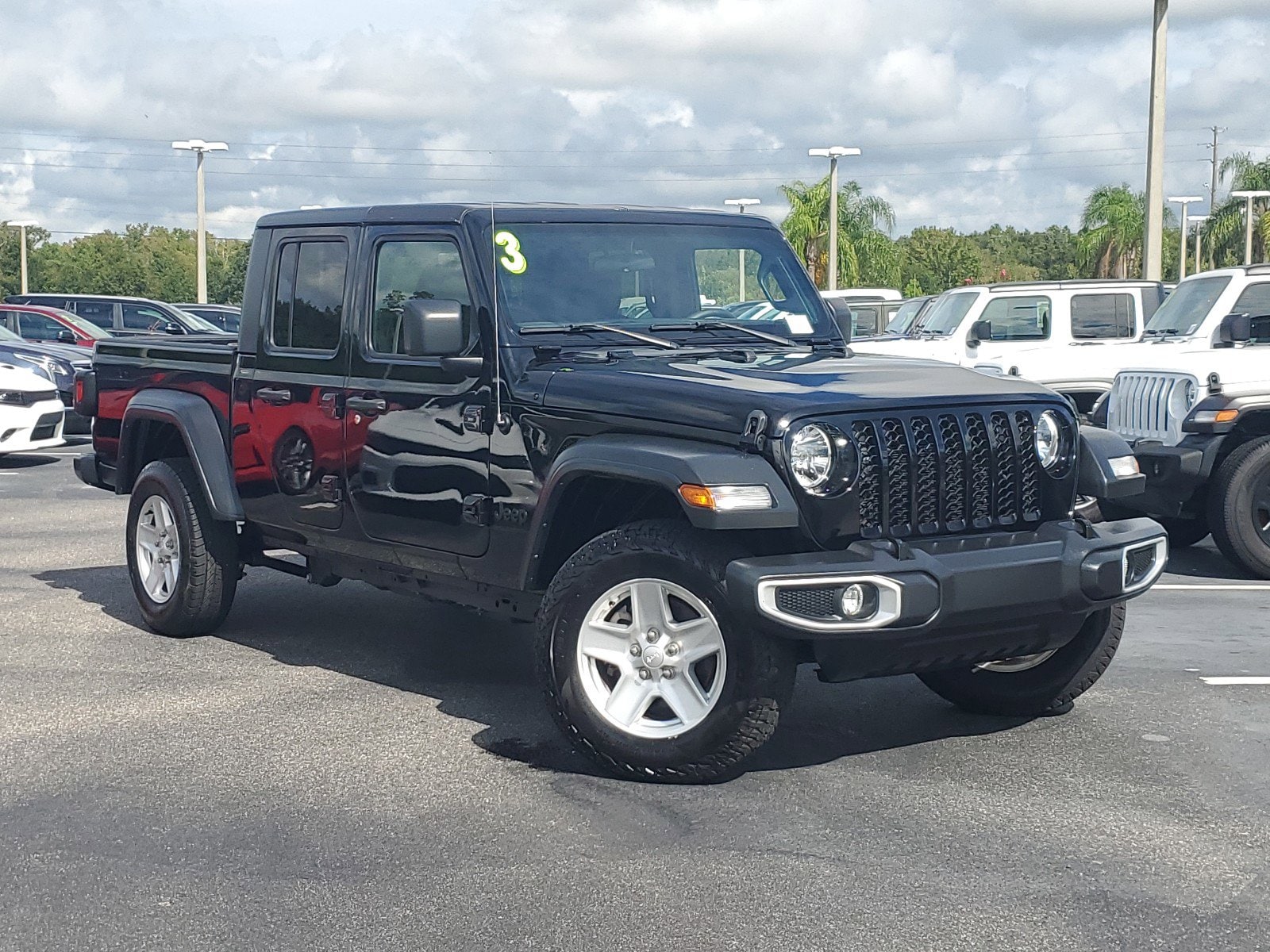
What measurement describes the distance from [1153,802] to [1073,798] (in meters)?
0.24

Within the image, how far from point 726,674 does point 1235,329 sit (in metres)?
6.11

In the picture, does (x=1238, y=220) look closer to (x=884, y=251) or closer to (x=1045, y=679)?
(x=884, y=251)

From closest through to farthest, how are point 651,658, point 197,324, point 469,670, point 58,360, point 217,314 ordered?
point 651,658 < point 469,670 < point 58,360 < point 197,324 < point 217,314

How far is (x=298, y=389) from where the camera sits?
21.6 ft

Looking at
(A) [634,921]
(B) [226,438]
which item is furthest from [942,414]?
(B) [226,438]

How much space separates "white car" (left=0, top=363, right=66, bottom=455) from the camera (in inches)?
592

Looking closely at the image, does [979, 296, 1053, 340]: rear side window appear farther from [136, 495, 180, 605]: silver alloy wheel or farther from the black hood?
the black hood

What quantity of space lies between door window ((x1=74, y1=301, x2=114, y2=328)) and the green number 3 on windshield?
18.3 metres

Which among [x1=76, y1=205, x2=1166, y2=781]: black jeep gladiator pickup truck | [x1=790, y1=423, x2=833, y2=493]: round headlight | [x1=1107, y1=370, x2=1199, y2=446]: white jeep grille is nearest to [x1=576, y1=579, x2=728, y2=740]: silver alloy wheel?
[x1=76, y1=205, x2=1166, y2=781]: black jeep gladiator pickup truck

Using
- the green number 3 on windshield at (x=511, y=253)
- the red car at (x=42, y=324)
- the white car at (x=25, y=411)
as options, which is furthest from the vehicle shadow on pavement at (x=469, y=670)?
the red car at (x=42, y=324)

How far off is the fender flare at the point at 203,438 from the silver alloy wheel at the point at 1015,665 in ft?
10.6

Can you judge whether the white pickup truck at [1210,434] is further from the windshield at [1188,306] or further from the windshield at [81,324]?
the windshield at [81,324]

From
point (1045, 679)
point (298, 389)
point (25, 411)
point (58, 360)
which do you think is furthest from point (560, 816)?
point (58, 360)

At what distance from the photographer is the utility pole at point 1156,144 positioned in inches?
816
